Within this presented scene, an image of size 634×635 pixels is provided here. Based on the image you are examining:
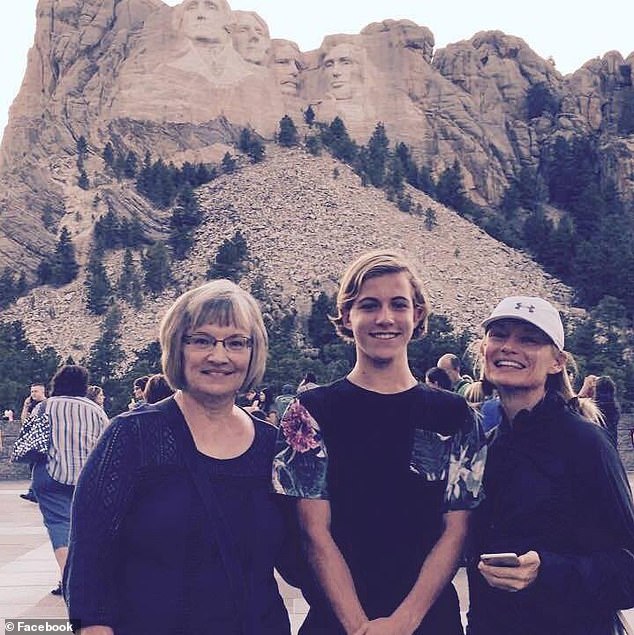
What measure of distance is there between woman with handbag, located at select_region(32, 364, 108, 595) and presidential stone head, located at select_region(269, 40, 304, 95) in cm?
5848

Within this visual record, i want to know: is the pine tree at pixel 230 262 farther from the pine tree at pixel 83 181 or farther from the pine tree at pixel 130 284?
the pine tree at pixel 83 181

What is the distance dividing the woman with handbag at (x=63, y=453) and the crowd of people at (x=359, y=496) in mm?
2980

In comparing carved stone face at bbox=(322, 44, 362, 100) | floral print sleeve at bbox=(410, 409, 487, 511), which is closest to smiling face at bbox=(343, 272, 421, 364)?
floral print sleeve at bbox=(410, 409, 487, 511)

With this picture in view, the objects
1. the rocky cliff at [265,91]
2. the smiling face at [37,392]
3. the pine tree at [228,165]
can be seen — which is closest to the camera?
the smiling face at [37,392]

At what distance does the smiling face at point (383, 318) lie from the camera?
3.09 meters

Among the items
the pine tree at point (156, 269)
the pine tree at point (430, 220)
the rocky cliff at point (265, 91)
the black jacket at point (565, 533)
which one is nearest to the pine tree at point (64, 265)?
the pine tree at point (156, 269)

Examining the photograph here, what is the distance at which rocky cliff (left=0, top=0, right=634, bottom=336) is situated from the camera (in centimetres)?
5700

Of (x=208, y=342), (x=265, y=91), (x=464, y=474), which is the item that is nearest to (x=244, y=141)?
(x=265, y=91)

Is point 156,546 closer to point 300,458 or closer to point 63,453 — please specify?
point 300,458

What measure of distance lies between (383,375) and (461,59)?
67850 millimetres

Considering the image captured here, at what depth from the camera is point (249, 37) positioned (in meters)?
63.0

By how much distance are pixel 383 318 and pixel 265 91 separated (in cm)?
5906

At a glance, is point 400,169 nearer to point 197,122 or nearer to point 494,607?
point 197,122

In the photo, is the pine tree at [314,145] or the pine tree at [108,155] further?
the pine tree at [314,145]
